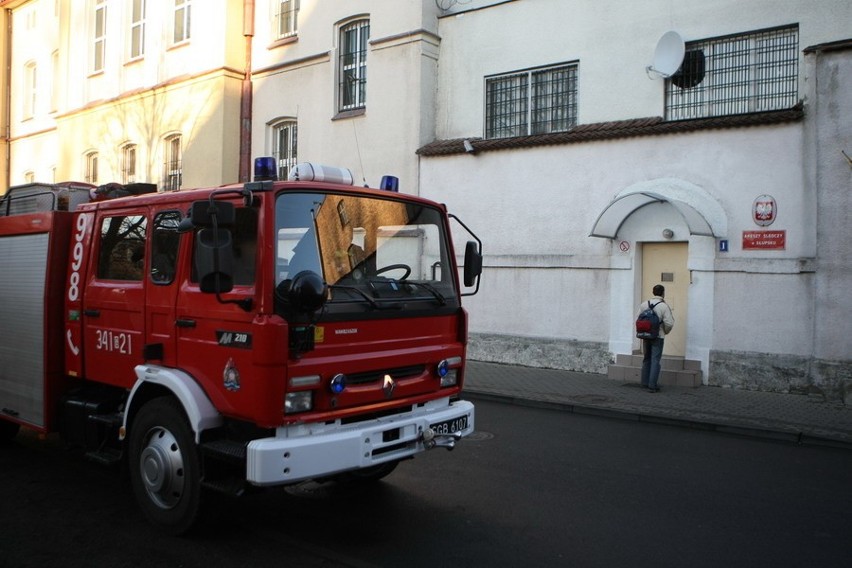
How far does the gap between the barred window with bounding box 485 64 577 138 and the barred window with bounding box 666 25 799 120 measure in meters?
1.91

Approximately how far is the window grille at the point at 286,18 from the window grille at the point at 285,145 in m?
2.17

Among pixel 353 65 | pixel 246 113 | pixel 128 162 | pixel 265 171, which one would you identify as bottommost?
pixel 265 171

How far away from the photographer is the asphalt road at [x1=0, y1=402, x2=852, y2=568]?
4.90m

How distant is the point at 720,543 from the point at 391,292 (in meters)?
2.90

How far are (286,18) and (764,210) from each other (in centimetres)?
1232

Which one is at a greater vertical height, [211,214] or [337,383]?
[211,214]

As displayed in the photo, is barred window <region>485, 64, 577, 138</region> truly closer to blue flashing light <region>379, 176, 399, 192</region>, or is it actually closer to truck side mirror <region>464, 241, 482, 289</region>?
truck side mirror <region>464, 241, 482, 289</region>

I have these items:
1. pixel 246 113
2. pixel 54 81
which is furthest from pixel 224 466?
pixel 54 81

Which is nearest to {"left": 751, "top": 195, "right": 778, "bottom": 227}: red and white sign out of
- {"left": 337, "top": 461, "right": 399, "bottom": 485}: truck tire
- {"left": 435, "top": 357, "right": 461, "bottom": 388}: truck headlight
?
{"left": 435, "top": 357, "right": 461, "bottom": 388}: truck headlight

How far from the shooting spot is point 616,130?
12.7 m

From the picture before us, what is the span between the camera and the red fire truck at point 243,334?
4656 mm

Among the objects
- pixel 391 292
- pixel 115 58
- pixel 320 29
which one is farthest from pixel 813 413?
pixel 115 58

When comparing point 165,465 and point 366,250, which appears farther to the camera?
point 366,250

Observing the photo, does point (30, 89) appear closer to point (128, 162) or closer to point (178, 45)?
point (128, 162)
